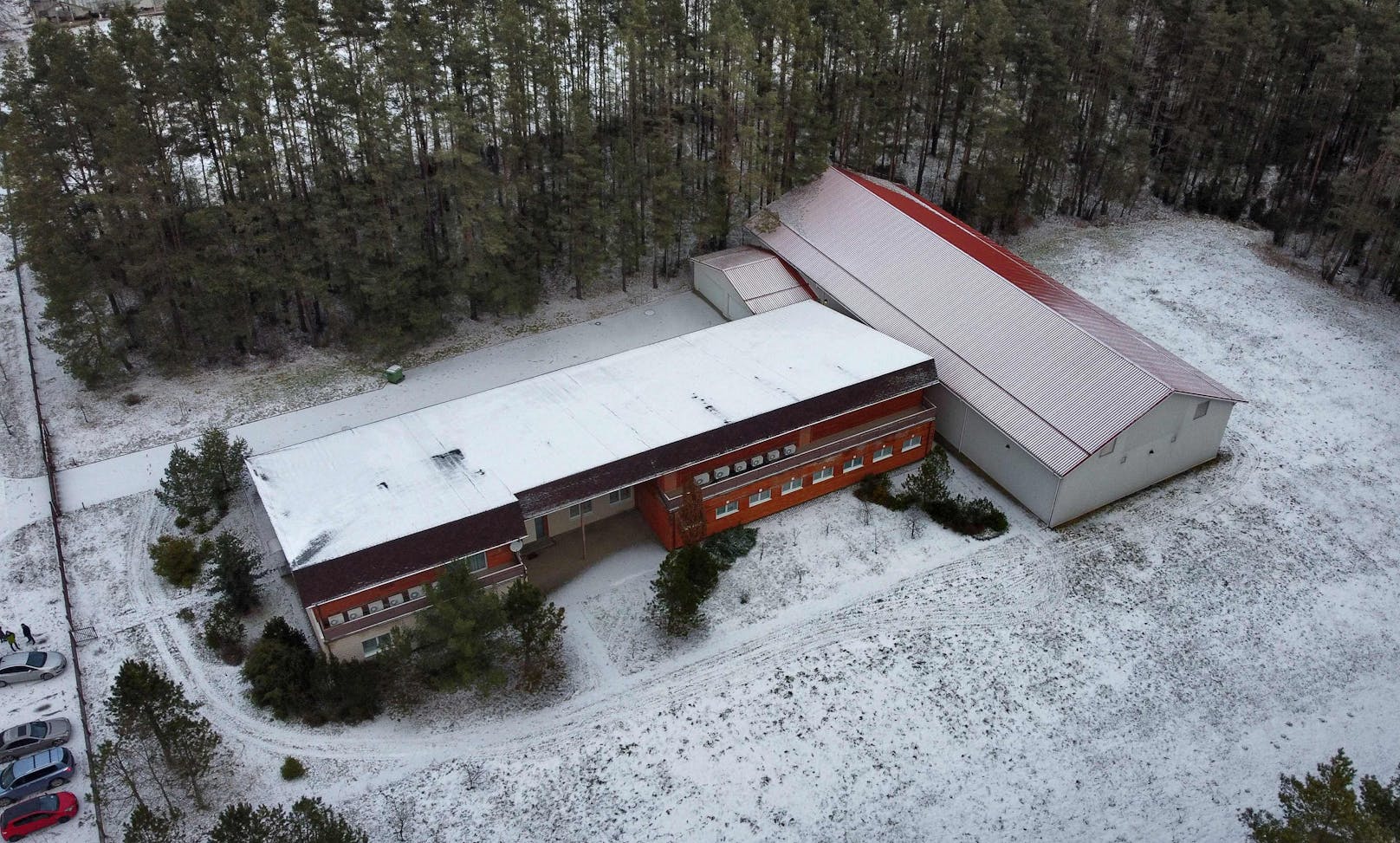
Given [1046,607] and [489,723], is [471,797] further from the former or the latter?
[1046,607]

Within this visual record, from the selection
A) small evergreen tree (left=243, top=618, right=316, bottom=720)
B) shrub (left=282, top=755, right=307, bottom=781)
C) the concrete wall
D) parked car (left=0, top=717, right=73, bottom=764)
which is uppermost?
the concrete wall

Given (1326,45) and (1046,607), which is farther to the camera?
(1326,45)

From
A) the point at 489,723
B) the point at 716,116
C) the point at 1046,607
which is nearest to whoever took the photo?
the point at 489,723

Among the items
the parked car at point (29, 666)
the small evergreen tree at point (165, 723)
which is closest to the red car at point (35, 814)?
the small evergreen tree at point (165, 723)

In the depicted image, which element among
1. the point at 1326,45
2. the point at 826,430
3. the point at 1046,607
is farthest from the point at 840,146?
the point at 1046,607

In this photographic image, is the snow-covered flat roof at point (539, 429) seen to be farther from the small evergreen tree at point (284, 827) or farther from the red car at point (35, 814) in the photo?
the red car at point (35, 814)

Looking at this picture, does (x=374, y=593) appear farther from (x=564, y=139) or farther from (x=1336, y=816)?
(x=564, y=139)

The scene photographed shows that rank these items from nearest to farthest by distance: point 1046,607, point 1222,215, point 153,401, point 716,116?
point 1046,607 → point 153,401 → point 716,116 → point 1222,215

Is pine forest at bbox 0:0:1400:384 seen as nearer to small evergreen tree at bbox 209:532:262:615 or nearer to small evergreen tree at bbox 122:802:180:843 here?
small evergreen tree at bbox 209:532:262:615

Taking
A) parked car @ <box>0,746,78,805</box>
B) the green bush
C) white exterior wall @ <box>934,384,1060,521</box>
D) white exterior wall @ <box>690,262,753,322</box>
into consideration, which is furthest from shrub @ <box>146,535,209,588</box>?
white exterior wall @ <box>934,384,1060,521</box>
